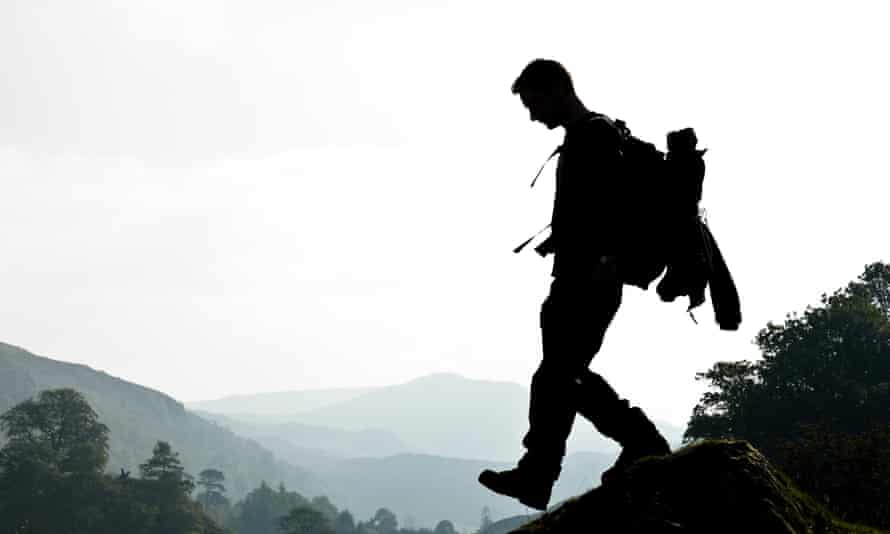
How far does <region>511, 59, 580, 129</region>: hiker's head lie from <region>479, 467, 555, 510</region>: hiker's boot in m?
2.26

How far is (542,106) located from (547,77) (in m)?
0.18

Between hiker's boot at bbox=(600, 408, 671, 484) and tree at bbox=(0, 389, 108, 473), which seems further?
tree at bbox=(0, 389, 108, 473)

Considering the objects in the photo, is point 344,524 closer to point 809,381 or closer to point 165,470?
point 165,470

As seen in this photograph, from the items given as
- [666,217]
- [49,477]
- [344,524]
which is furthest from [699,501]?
[344,524]

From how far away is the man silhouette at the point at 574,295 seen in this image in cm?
443

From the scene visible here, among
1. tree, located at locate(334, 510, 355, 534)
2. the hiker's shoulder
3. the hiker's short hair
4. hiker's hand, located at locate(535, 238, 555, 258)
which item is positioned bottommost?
tree, located at locate(334, 510, 355, 534)

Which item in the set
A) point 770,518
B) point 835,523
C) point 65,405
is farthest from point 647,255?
point 65,405

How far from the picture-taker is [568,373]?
4574mm

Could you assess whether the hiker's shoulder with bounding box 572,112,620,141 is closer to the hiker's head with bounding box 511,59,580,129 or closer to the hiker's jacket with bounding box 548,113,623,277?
the hiker's jacket with bounding box 548,113,623,277

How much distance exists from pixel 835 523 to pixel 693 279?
1.68 meters

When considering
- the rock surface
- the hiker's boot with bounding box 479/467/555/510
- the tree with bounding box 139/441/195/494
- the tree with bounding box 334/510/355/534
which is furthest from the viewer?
the tree with bounding box 334/510/355/534

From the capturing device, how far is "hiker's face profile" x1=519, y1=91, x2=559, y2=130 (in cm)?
481

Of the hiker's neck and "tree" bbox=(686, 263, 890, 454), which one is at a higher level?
Result: "tree" bbox=(686, 263, 890, 454)

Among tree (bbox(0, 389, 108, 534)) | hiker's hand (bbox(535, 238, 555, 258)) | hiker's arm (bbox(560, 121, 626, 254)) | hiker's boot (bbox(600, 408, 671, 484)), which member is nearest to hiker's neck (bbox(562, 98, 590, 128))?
hiker's arm (bbox(560, 121, 626, 254))
